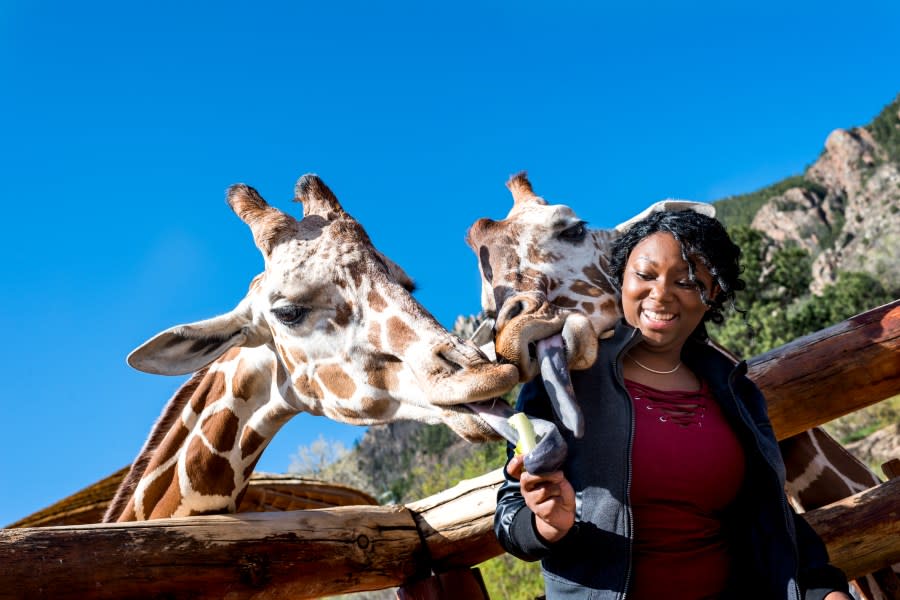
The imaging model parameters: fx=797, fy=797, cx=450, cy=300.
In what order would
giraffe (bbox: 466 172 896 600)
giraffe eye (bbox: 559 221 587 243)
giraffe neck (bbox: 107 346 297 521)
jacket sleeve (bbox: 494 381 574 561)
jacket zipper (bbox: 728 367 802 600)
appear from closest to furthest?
1. jacket sleeve (bbox: 494 381 574 561)
2. jacket zipper (bbox: 728 367 802 600)
3. giraffe neck (bbox: 107 346 297 521)
4. giraffe (bbox: 466 172 896 600)
5. giraffe eye (bbox: 559 221 587 243)

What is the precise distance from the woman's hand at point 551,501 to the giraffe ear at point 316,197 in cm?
231

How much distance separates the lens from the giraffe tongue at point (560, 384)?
95.0 inches

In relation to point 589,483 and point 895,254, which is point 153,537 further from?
point 895,254

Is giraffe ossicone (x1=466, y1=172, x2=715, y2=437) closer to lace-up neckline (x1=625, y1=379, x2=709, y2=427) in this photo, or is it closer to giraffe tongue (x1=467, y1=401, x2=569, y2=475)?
giraffe tongue (x1=467, y1=401, x2=569, y2=475)

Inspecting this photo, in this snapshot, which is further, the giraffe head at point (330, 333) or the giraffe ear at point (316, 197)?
the giraffe ear at point (316, 197)

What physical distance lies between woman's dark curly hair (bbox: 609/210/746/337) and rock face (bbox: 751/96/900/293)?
239 ft

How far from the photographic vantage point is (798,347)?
4500 millimetres

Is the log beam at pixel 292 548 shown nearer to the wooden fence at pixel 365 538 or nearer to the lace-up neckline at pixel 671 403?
the wooden fence at pixel 365 538

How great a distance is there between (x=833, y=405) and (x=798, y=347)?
36 centimetres

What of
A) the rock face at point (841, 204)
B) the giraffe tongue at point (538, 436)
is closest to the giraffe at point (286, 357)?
the giraffe tongue at point (538, 436)

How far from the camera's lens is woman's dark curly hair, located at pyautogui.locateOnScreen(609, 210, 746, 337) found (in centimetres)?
283

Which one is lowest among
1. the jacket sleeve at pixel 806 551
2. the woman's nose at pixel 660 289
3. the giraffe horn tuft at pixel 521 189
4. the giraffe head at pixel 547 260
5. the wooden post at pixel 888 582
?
the wooden post at pixel 888 582

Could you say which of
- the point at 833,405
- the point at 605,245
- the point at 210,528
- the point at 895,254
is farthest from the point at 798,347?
the point at 895,254

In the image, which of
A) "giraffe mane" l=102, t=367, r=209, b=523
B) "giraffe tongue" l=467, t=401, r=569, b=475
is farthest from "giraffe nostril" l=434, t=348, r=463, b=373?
"giraffe mane" l=102, t=367, r=209, b=523
